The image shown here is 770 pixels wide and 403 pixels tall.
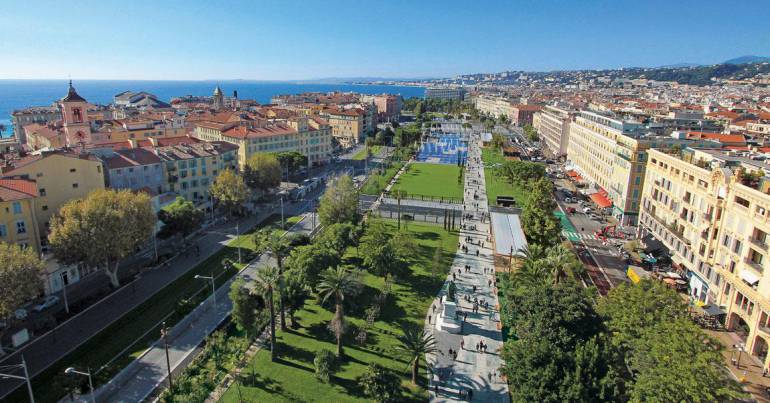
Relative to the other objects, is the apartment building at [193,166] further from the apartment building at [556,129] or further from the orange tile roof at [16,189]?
the apartment building at [556,129]

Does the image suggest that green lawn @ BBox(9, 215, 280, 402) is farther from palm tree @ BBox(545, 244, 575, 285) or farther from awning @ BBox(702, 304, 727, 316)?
awning @ BBox(702, 304, 727, 316)

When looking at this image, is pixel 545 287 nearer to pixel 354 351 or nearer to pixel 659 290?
pixel 659 290

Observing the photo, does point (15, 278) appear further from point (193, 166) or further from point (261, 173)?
point (261, 173)

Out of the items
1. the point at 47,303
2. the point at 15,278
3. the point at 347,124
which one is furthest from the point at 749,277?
the point at 347,124

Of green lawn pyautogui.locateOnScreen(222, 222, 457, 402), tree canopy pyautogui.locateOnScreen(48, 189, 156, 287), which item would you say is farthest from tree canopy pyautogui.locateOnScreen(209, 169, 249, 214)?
green lawn pyautogui.locateOnScreen(222, 222, 457, 402)

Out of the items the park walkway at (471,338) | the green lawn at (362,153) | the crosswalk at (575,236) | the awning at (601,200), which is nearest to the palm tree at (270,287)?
the park walkway at (471,338)
